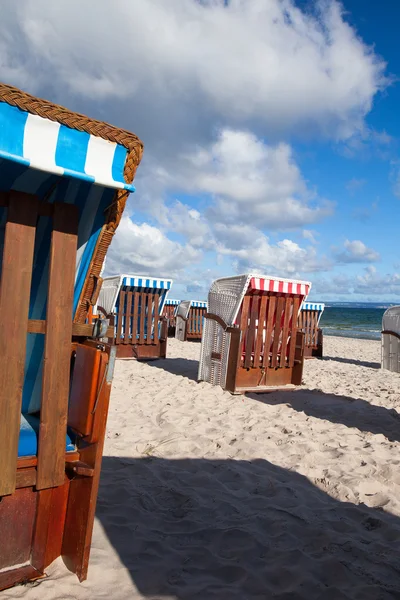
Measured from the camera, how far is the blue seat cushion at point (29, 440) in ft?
6.71

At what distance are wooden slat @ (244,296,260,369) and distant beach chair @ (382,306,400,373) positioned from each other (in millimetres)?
5545

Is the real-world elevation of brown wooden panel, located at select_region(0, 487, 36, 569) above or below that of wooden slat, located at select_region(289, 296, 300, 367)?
below

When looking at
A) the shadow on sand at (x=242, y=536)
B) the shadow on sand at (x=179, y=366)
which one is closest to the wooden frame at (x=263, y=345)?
the shadow on sand at (x=179, y=366)

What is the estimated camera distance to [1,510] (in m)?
1.99

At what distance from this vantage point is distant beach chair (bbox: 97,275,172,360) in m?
10.8

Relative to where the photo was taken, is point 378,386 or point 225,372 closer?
point 225,372

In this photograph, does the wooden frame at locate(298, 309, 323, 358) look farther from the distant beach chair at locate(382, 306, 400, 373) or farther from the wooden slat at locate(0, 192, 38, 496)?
the wooden slat at locate(0, 192, 38, 496)

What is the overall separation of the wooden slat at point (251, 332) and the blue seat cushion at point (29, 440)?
16.1 ft

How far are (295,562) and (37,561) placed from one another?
1389mm

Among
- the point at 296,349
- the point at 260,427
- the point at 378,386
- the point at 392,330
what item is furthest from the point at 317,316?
the point at 260,427

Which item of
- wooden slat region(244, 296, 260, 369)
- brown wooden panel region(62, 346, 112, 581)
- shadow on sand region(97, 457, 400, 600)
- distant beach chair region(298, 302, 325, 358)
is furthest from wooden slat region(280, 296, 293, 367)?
distant beach chair region(298, 302, 325, 358)

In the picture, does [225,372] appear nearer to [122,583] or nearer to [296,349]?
[296,349]

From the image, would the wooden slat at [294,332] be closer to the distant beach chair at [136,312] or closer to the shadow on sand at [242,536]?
the shadow on sand at [242,536]

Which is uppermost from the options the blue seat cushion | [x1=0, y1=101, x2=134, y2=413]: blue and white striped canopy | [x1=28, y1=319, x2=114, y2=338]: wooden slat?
[x1=0, y1=101, x2=134, y2=413]: blue and white striped canopy
